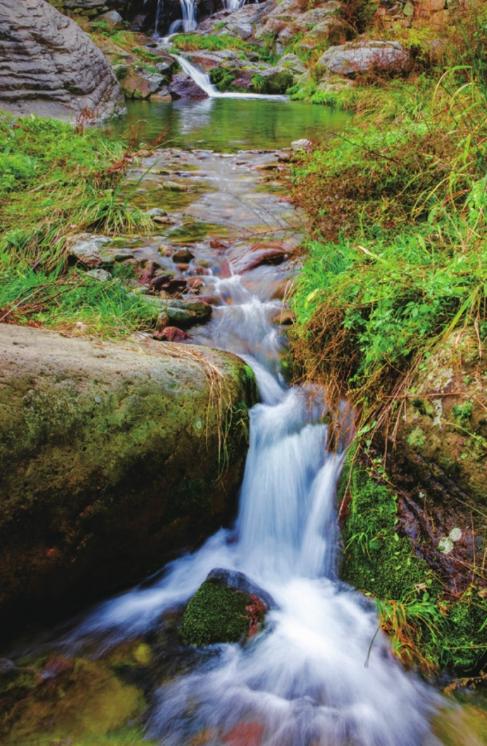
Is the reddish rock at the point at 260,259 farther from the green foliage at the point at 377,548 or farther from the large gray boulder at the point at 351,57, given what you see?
the large gray boulder at the point at 351,57

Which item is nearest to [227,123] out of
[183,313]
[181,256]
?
[181,256]

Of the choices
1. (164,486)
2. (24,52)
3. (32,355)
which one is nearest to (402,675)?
(164,486)

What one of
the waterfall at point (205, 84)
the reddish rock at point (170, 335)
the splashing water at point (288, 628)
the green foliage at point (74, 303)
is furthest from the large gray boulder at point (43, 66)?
the splashing water at point (288, 628)

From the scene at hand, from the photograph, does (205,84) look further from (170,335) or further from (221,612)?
(221,612)

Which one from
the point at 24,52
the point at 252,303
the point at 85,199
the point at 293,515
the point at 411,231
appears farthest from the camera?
the point at 24,52

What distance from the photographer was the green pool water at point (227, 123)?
33.1ft

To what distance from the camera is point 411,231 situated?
153 inches

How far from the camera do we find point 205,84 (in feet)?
64.8

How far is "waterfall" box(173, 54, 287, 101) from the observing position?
61.0 feet

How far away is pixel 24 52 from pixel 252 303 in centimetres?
1028

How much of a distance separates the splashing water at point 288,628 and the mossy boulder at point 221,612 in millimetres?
62

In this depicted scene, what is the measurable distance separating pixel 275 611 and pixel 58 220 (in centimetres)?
410

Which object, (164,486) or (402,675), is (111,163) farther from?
(402,675)

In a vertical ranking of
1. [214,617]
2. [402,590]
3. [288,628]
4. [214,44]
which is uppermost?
[214,44]
